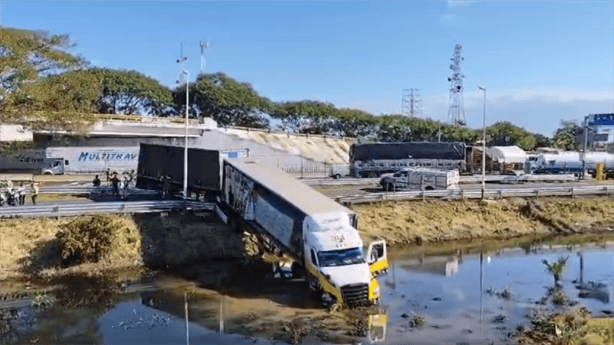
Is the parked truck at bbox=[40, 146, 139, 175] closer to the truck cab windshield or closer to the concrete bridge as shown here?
the concrete bridge

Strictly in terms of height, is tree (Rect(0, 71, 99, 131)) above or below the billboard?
below

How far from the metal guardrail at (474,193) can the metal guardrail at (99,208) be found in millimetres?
10346

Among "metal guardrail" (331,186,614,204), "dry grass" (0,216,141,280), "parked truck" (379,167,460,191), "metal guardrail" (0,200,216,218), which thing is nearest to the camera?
"dry grass" (0,216,141,280)

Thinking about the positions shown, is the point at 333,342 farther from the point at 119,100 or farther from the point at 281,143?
the point at 119,100

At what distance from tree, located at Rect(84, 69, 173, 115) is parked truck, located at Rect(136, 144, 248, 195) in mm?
47584

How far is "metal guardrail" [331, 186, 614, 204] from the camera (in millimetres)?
37562

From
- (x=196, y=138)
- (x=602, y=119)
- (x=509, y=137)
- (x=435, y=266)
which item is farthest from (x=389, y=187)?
(x=509, y=137)

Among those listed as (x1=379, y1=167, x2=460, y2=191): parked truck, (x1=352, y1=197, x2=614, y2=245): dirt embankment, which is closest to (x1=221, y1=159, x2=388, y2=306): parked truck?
(x1=352, y1=197, x2=614, y2=245): dirt embankment

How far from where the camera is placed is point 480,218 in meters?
39.2

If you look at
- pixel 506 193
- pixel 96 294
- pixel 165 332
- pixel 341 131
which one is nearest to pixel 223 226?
pixel 96 294

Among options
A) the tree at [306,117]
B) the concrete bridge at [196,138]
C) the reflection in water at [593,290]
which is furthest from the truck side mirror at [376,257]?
the tree at [306,117]

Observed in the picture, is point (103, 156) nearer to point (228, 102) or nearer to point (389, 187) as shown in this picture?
point (389, 187)

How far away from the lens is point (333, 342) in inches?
697

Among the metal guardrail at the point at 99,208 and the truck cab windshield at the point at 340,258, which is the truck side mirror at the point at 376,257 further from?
the metal guardrail at the point at 99,208
